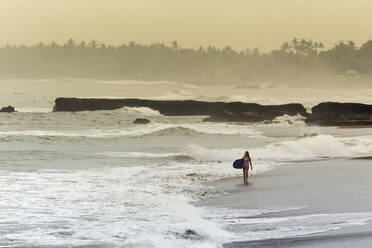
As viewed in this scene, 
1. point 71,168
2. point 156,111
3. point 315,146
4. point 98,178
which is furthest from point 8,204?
point 156,111

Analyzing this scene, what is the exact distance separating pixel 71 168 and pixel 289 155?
8.28 meters

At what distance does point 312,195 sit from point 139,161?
11.1 m

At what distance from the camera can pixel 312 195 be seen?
520 inches

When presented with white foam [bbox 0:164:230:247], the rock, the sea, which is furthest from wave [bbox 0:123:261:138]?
white foam [bbox 0:164:230:247]

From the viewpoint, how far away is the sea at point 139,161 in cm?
971

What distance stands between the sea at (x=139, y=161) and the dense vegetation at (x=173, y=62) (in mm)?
878

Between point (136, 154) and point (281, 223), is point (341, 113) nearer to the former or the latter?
point (136, 154)

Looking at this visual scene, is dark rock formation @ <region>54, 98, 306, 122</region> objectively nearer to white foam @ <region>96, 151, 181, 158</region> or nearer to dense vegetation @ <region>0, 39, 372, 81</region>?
dense vegetation @ <region>0, 39, 372, 81</region>

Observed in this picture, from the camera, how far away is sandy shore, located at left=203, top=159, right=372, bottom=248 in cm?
869

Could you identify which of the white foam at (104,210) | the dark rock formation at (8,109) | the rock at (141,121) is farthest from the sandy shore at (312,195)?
the dark rock formation at (8,109)

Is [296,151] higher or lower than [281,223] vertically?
higher

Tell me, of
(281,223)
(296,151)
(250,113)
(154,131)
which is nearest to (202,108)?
(250,113)

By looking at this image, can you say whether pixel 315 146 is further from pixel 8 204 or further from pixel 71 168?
pixel 8 204

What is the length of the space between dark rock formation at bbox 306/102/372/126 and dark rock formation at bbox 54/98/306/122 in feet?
3.54
